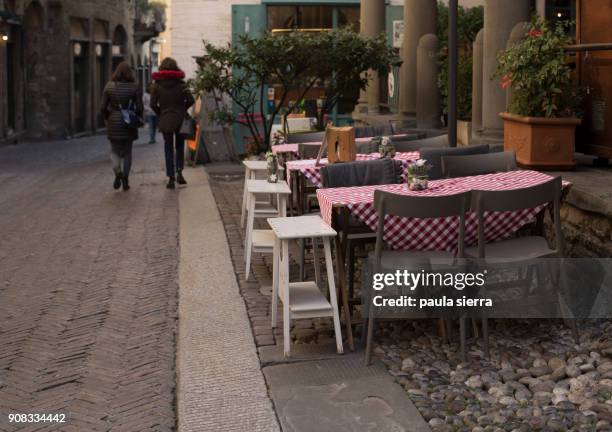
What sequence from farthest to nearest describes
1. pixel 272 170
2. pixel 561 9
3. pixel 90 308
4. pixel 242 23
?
pixel 242 23
pixel 561 9
pixel 272 170
pixel 90 308

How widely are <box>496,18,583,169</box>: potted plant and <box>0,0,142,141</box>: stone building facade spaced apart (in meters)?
20.6

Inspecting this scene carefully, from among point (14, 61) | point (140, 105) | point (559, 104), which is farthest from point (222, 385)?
point (14, 61)

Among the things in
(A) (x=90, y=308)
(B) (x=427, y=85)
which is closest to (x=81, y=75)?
(B) (x=427, y=85)

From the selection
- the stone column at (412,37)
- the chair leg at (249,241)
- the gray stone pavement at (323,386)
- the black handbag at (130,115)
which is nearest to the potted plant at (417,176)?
the gray stone pavement at (323,386)

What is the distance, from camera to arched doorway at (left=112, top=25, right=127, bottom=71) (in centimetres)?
3975

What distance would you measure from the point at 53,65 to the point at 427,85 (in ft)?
68.7

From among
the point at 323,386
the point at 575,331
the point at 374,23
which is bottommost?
the point at 323,386

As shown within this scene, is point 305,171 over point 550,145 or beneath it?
beneath

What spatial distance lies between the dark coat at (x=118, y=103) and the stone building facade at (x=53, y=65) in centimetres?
1307

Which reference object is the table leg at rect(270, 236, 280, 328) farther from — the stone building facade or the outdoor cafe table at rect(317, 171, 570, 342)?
the stone building facade

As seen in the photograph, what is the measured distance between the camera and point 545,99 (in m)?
8.02

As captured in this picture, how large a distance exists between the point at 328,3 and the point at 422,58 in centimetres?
875

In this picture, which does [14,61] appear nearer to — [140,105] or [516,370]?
[140,105]

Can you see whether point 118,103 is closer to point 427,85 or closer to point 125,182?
point 125,182
